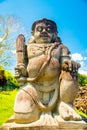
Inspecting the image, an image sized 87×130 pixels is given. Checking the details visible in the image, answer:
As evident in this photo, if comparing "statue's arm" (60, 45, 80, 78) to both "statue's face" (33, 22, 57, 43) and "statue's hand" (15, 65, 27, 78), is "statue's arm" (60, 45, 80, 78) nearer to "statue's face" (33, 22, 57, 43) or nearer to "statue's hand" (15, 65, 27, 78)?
"statue's face" (33, 22, 57, 43)

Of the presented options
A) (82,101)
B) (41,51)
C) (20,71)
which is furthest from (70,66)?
(82,101)

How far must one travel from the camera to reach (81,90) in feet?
69.6

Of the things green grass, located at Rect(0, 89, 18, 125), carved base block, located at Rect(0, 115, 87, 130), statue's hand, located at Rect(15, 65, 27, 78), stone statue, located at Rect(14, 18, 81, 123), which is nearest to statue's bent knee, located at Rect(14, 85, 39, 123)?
stone statue, located at Rect(14, 18, 81, 123)

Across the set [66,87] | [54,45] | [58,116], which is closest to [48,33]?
[54,45]

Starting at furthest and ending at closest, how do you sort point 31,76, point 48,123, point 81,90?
1. point 81,90
2. point 31,76
3. point 48,123

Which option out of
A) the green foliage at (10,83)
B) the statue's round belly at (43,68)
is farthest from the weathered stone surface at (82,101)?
the statue's round belly at (43,68)

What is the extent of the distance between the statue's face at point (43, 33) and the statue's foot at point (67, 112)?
55.9 inches

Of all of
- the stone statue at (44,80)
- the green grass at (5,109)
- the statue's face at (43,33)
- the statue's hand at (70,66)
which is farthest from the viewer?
the green grass at (5,109)

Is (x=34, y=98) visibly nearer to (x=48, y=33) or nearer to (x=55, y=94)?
(x=55, y=94)

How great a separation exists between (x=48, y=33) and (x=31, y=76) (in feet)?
3.41

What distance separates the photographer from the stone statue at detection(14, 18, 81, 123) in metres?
6.24

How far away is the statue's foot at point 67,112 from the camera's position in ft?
20.1

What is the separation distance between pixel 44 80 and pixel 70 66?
60cm

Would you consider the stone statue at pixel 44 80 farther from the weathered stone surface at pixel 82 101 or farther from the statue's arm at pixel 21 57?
the weathered stone surface at pixel 82 101
